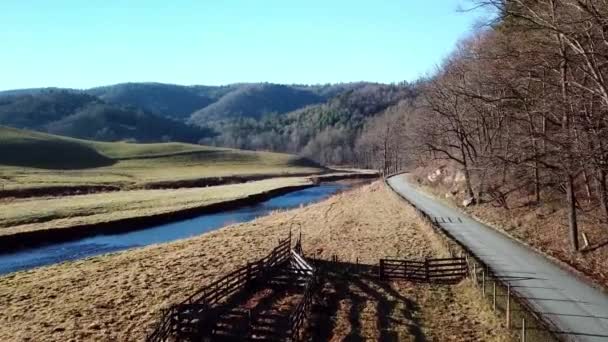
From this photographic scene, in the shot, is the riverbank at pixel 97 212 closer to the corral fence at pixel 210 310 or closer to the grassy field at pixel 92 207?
the grassy field at pixel 92 207

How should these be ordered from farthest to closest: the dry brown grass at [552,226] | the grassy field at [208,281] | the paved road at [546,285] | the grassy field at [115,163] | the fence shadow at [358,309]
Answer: the grassy field at [115,163]
the dry brown grass at [552,226]
the grassy field at [208,281]
the fence shadow at [358,309]
the paved road at [546,285]

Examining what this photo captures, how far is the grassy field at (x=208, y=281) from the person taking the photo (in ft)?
70.6

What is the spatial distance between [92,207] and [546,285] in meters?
51.4

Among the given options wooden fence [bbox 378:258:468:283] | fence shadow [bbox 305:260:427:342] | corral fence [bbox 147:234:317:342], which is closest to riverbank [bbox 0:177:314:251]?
corral fence [bbox 147:234:317:342]

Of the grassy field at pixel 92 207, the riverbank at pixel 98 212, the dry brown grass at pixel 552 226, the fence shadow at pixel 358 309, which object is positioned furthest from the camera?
the grassy field at pixel 92 207

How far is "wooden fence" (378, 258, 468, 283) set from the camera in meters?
28.6

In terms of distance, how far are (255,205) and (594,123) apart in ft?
186

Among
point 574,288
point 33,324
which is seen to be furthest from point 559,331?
point 33,324

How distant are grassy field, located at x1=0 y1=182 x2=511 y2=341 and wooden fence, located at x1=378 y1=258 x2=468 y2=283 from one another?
42.6 inches

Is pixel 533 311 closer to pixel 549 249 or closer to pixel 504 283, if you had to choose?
pixel 504 283

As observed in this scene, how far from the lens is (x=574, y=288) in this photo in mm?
23750

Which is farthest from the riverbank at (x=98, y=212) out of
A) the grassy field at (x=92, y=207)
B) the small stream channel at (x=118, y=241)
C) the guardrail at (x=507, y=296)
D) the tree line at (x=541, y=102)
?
the guardrail at (x=507, y=296)

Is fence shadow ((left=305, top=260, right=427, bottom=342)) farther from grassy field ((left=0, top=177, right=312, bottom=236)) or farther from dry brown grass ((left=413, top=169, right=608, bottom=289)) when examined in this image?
grassy field ((left=0, top=177, right=312, bottom=236))

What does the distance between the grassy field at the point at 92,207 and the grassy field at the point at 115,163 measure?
12930mm
